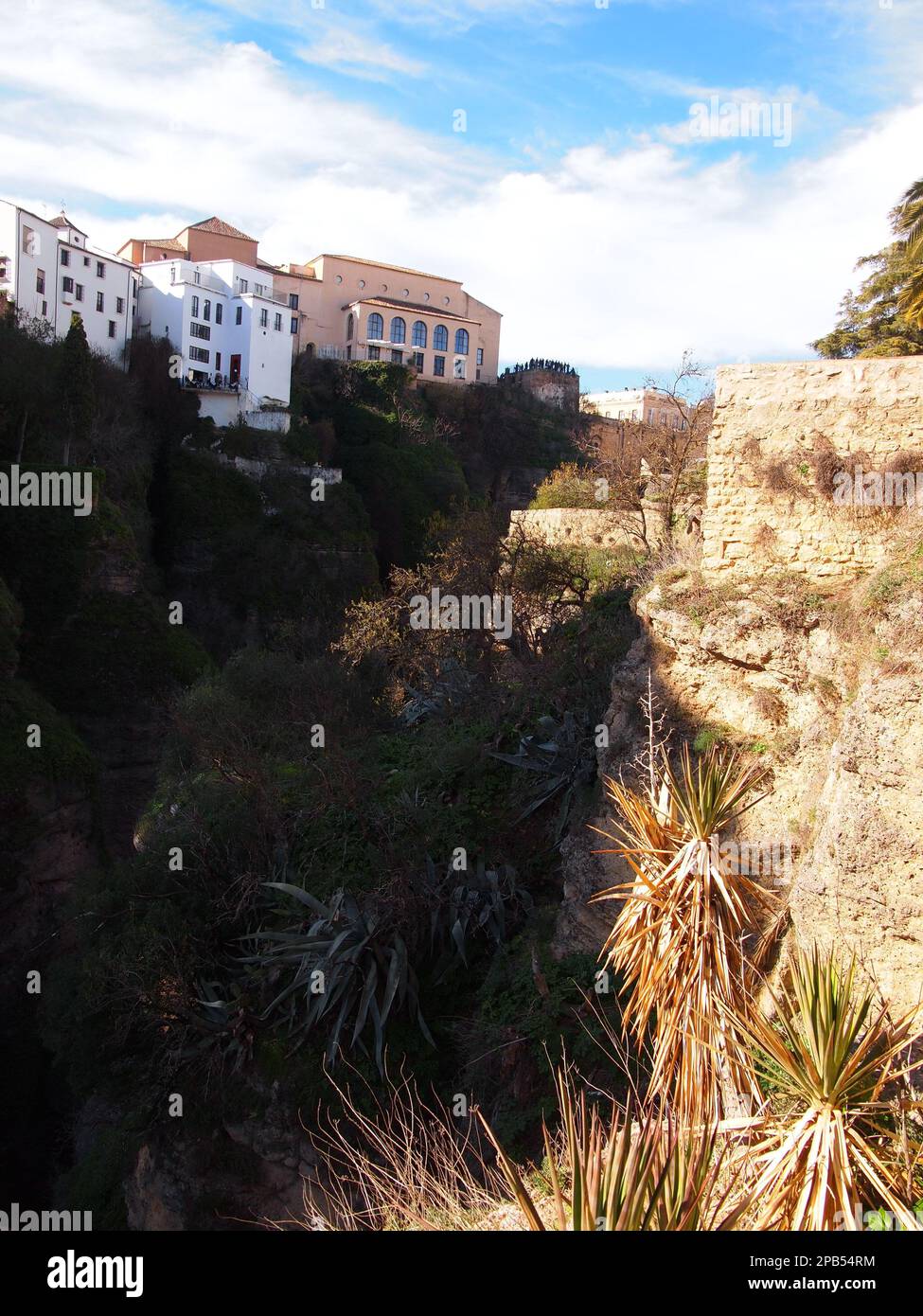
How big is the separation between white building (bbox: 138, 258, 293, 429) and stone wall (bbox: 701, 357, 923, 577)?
3667 cm

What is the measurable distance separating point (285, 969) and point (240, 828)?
2810mm

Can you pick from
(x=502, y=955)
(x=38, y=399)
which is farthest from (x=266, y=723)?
(x=38, y=399)

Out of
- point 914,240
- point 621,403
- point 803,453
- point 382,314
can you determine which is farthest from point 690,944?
point 621,403

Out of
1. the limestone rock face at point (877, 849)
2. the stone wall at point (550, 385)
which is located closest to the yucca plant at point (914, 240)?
the limestone rock face at point (877, 849)

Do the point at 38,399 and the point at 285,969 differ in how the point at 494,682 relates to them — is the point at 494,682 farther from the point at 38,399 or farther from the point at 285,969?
the point at 38,399

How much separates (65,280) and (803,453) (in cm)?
3887

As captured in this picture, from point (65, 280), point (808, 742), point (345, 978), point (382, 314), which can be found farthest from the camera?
point (382, 314)

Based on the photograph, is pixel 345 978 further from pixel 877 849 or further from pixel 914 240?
pixel 914 240

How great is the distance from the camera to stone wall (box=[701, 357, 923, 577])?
9.61 m

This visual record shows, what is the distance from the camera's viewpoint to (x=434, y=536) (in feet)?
77.3

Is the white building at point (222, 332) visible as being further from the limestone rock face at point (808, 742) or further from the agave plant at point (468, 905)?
the limestone rock face at point (808, 742)

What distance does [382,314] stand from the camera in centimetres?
5694

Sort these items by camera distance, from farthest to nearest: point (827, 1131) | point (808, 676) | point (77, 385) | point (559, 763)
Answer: point (77, 385), point (559, 763), point (808, 676), point (827, 1131)

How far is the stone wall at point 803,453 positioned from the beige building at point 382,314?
4652 centimetres
